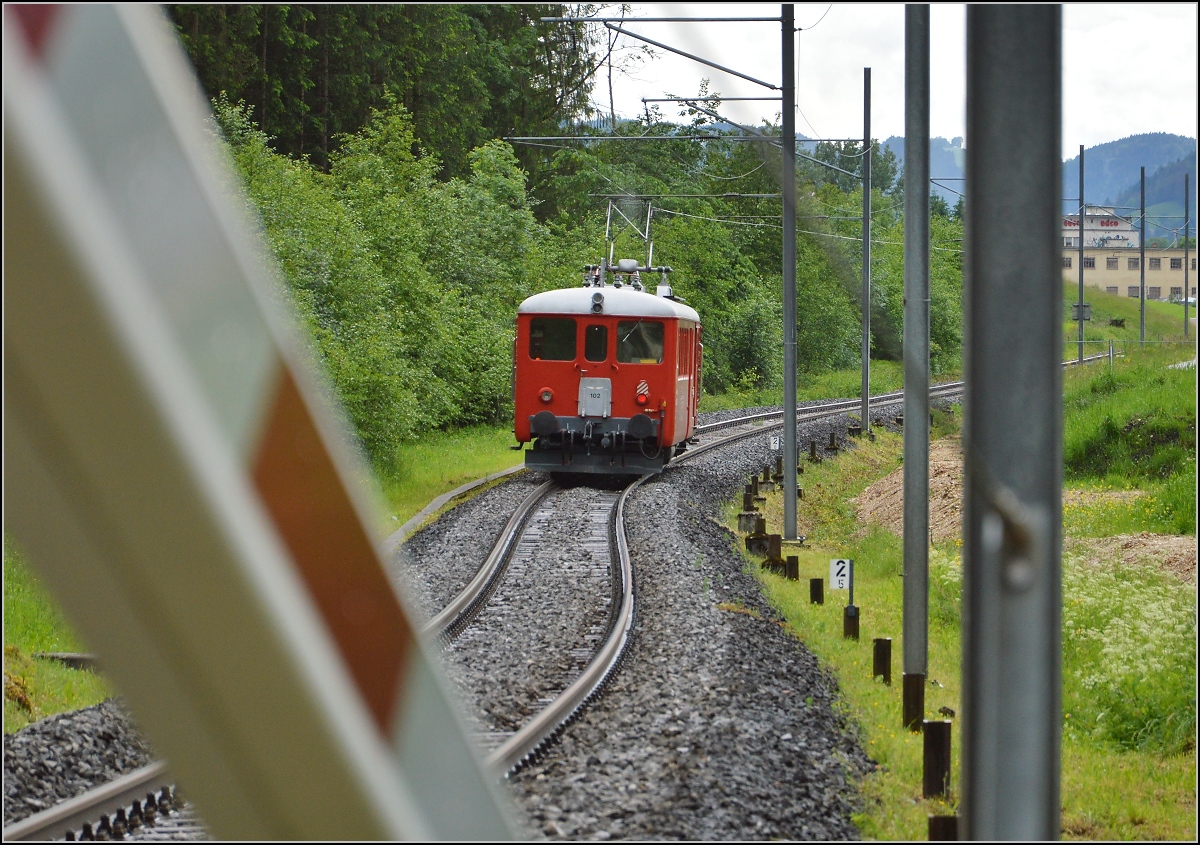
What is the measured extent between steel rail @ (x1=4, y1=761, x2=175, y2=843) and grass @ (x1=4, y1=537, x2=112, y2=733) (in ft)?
2.59

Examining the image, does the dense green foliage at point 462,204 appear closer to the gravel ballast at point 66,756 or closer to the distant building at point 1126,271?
the gravel ballast at point 66,756

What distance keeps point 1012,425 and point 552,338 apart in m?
15.2

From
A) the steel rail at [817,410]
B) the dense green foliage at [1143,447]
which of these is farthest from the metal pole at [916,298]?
the steel rail at [817,410]

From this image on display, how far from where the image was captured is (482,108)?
34.9 m

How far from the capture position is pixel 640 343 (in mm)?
16047

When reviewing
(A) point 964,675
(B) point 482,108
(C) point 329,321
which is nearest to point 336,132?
(B) point 482,108

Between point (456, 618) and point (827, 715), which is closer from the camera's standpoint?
point (827, 715)

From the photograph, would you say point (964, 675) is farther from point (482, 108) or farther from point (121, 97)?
point (482, 108)

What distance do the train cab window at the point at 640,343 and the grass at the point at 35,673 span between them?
30.7 ft

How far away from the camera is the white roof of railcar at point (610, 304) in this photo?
631 inches

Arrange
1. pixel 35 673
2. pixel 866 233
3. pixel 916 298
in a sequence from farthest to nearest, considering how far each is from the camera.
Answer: pixel 866 233, pixel 916 298, pixel 35 673

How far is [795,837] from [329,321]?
12.8 meters

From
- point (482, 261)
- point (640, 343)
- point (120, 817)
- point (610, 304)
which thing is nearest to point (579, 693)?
point (120, 817)

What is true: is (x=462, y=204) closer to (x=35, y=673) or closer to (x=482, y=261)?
(x=482, y=261)
